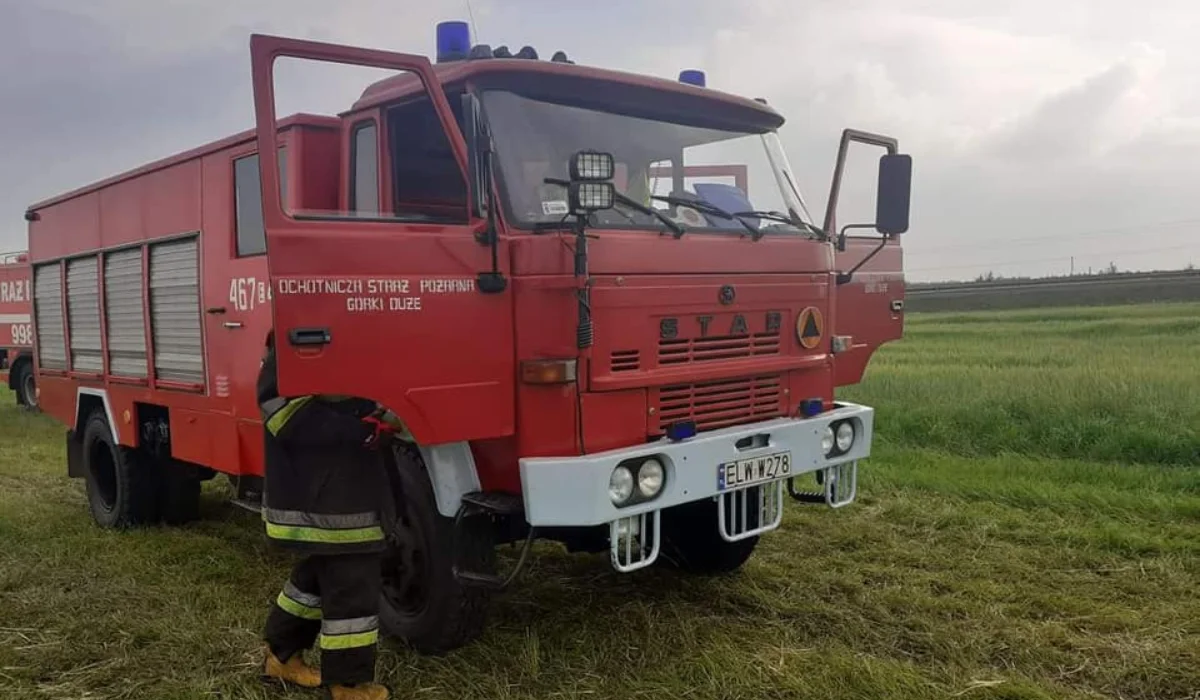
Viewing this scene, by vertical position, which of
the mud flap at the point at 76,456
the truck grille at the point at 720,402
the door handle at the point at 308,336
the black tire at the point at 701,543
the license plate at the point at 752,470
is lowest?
the black tire at the point at 701,543

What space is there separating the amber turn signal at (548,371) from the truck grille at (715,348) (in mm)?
467

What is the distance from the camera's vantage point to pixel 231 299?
16.7 feet

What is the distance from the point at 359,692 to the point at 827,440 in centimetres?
233

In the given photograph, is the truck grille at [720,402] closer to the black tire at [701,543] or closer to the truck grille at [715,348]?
the truck grille at [715,348]

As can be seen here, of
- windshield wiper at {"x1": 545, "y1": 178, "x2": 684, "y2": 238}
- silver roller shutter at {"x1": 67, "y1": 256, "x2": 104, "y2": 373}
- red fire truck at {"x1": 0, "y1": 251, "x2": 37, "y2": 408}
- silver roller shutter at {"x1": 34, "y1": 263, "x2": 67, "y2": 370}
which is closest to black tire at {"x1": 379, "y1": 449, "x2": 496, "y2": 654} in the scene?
windshield wiper at {"x1": 545, "y1": 178, "x2": 684, "y2": 238}

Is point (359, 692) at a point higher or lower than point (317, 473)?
lower

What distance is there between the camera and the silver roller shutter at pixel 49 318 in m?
7.04

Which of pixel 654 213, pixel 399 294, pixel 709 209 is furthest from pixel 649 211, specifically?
pixel 399 294

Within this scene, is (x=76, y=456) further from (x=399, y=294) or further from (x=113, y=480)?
(x=399, y=294)

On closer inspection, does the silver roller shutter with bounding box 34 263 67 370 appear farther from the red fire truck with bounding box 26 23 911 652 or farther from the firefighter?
the firefighter

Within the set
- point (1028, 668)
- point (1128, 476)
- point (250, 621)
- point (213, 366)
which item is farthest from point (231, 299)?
point (1128, 476)

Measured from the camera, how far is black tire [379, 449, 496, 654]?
160 inches

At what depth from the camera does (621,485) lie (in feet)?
12.6

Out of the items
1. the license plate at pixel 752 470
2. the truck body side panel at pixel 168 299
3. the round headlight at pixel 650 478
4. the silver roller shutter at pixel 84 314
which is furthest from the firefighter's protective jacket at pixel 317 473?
the silver roller shutter at pixel 84 314
